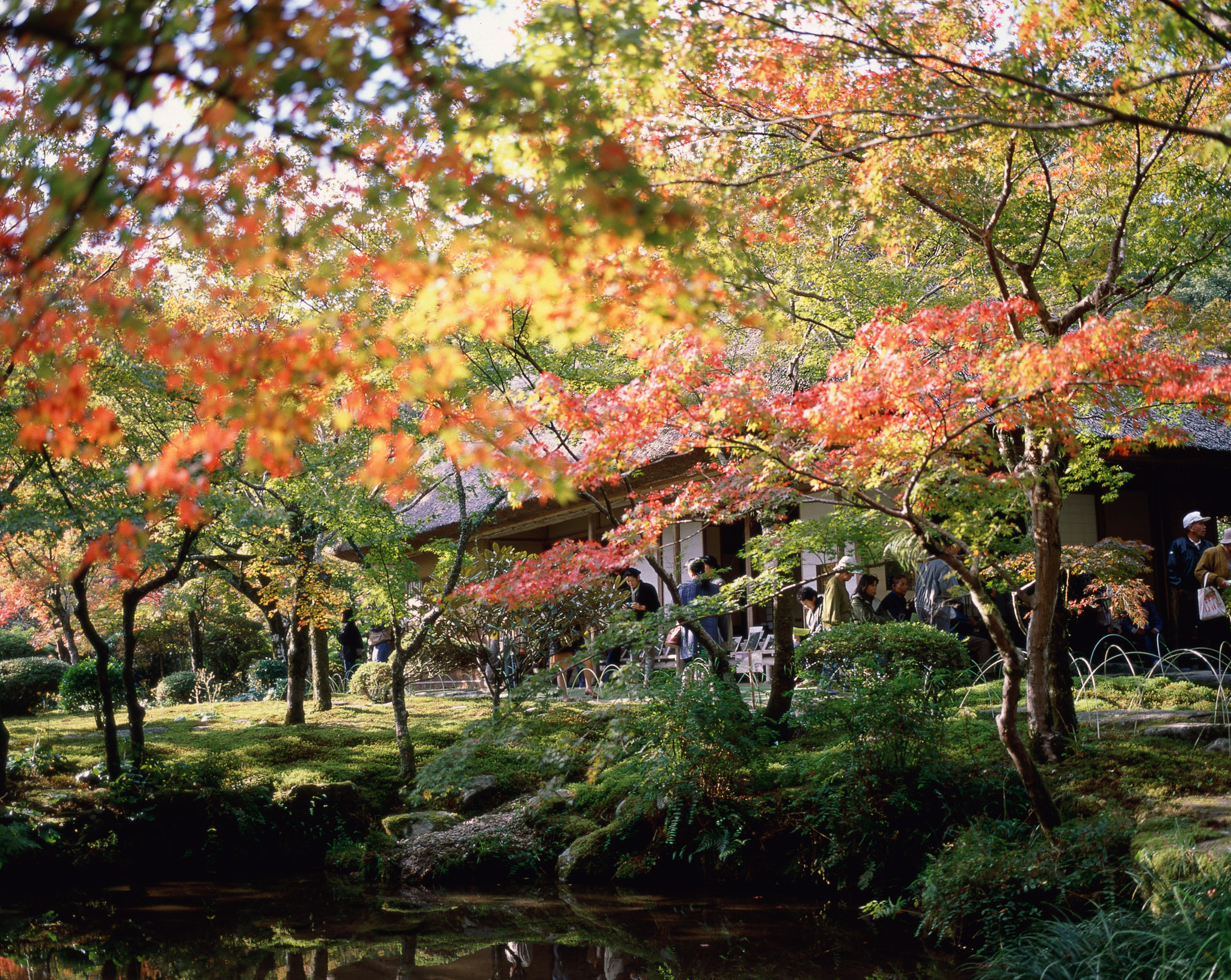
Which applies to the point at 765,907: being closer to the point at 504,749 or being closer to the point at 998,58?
the point at 504,749

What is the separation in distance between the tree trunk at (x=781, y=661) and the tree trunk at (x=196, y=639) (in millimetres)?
13858

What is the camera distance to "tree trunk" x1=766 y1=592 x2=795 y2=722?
8.24 m

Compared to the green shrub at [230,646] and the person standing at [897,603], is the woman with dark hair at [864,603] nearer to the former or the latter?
the person standing at [897,603]

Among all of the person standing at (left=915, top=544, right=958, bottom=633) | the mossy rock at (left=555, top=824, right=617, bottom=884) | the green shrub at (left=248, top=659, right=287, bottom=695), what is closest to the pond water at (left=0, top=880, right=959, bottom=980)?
the mossy rock at (left=555, top=824, right=617, bottom=884)

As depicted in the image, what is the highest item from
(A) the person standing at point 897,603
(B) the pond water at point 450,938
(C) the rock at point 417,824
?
(A) the person standing at point 897,603

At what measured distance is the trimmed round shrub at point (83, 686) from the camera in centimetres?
1377

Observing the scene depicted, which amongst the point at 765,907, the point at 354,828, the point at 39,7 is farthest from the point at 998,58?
the point at 354,828

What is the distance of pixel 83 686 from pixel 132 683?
6296mm

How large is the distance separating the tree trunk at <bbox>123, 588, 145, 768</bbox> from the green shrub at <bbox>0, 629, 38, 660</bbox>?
35.6 ft

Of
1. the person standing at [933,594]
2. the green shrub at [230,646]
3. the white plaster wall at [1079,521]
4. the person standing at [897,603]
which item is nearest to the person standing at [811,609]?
the person standing at [897,603]

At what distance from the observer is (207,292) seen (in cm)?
984

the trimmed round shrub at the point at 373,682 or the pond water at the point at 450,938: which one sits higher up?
the trimmed round shrub at the point at 373,682

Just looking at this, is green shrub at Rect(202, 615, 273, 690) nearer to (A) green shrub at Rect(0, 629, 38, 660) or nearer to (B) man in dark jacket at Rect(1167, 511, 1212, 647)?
(A) green shrub at Rect(0, 629, 38, 660)

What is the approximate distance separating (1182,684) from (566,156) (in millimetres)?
7428
